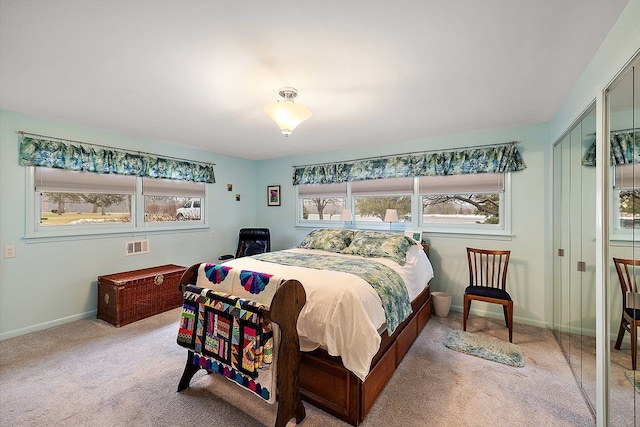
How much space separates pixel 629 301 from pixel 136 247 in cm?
487

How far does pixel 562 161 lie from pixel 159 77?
374 centimetres

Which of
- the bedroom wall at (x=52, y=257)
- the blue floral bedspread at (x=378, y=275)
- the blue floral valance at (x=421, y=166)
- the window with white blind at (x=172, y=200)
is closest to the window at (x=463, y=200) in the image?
the blue floral valance at (x=421, y=166)

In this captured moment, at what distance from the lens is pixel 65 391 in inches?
80.2

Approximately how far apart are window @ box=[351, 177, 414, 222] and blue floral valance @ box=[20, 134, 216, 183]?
267 cm

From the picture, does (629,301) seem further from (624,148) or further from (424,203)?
(424,203)

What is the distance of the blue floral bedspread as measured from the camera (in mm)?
2100

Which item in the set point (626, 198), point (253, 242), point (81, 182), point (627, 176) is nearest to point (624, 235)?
point (626, 198)

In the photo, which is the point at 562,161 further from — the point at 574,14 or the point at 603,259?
the point at 574,14

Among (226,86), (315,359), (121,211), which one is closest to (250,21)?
(226,86)

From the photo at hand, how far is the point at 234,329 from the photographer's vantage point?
1.68 metres

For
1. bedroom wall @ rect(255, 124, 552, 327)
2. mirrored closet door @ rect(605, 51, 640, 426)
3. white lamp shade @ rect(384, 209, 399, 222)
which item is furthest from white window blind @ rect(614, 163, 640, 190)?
white lamp shade @ rect(384, 209, 399, 222)

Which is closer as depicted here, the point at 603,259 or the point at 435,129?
the point at 603,259

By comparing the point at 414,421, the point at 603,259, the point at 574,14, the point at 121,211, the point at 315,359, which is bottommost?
the point at 414,421

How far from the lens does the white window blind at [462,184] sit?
341cm
